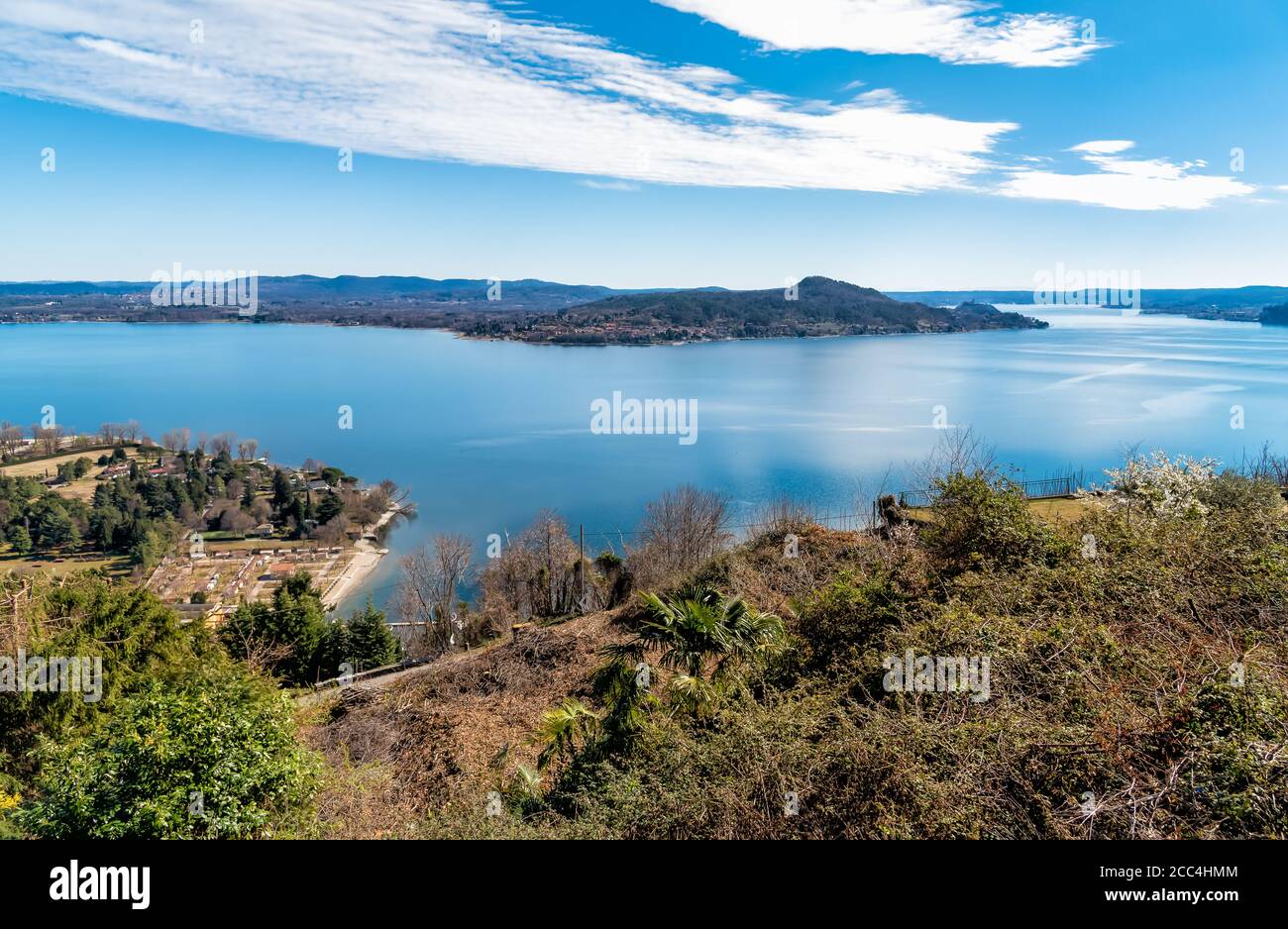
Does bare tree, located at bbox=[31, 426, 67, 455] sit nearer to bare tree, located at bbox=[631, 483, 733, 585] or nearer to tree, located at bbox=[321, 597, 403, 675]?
bare tree, located at bbox=[631, 483, 733, 585]

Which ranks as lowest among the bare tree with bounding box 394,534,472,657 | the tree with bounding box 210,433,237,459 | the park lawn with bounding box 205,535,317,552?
the park lawn with bounding box 205,535,317,552

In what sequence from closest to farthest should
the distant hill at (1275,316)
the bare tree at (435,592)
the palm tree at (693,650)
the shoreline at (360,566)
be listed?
the palm tree at (693,650) < the bare tree at (435,592) < the shoreline at (360,566) < the distant hill at (1275,316)

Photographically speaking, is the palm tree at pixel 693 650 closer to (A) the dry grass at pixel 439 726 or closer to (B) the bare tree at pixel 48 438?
(A) the dry grass at pixel 439 726

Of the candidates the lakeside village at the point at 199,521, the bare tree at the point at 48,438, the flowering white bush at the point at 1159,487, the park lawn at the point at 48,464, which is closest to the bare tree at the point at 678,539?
the flowering white bush at the point at 1159,487

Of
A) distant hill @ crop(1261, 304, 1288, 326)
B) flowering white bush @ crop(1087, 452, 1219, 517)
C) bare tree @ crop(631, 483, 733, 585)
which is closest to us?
flowering white bush @ crop(1087, 452, 1219, 517)

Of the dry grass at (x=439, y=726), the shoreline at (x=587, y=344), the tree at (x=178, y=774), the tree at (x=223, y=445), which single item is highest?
the shoreline at (x=587, y=344)

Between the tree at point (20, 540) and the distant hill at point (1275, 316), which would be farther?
the distant hill at point (1275, 316)

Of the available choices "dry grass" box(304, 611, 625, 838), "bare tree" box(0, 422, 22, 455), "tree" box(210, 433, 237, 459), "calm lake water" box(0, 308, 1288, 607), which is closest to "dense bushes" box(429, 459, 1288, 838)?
"dry grass" box(304, 611, 625, 838)
